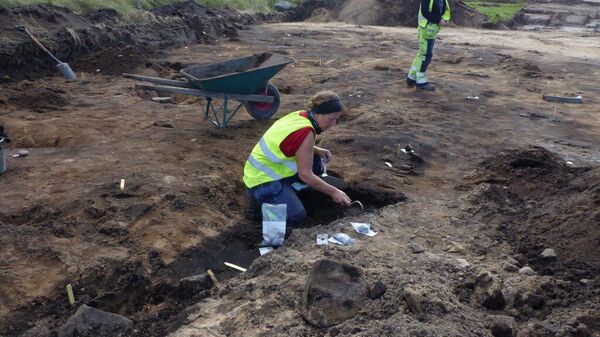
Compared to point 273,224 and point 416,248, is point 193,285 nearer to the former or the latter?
point 273,224

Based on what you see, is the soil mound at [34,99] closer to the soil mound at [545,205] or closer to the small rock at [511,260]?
the soil mound at [545,205]

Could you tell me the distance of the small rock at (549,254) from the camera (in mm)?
4172

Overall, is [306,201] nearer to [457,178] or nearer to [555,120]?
[457,178]

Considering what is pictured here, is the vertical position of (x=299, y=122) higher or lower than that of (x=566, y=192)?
higher

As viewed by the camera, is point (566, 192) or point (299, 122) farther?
point (566, 192)

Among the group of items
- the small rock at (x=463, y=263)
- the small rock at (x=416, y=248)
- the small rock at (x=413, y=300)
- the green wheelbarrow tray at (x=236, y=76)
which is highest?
the green wheelbarrow tray at (x=236, y=76)

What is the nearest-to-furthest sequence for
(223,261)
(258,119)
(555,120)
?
(223,261) → (258,119) → (555,120)

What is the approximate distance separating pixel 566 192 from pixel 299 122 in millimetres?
2787

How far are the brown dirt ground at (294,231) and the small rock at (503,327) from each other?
0.29ft

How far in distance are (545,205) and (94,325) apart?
4041 millimetres

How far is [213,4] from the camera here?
20.8 meters

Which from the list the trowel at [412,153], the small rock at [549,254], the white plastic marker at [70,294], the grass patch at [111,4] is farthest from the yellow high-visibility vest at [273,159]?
the grass patch at [111,4]

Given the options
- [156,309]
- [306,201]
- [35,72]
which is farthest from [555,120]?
[35,72]

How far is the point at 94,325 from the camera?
3.37 metres
